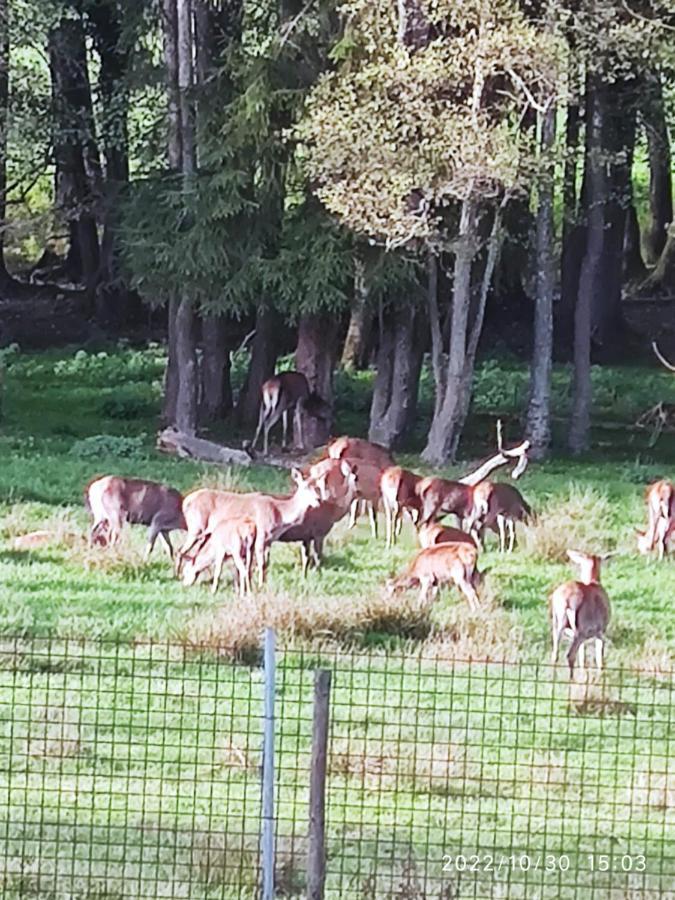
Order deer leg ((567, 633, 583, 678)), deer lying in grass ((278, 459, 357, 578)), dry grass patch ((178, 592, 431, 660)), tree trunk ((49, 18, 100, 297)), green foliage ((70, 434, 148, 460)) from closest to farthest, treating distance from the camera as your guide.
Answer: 1. deer leg ((567, 633, 583, 678))
2. dry grass patch ((178, 592, 431, 660))
3. deer lying in grass ((278, 459, 357, 578))
4. green foliage ((70, 434, 148, 460))
5. tree trunk ((49, 18, 100, 297))

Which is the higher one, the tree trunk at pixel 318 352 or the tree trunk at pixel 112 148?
the tree trunk at pixel 112 148

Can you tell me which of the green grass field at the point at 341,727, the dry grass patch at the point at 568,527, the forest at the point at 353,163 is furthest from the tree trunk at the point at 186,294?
the green grass field at the point at 341,727

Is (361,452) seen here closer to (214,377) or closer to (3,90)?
(214,377)

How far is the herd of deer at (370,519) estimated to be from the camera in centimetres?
1560

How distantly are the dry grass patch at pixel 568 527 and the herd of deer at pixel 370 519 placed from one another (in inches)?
12.6

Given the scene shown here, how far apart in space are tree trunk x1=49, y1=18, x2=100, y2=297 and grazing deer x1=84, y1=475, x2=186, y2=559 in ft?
47.0

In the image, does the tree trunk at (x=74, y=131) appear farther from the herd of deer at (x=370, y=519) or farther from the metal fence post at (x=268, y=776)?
the metal fence post at (x=268, y=776)

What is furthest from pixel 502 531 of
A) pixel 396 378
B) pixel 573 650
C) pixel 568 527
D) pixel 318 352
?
pixel 318 352

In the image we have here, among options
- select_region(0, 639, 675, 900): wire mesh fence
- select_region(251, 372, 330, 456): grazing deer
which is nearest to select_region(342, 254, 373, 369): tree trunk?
select_region(251, 372, 330, 456): grazing deer

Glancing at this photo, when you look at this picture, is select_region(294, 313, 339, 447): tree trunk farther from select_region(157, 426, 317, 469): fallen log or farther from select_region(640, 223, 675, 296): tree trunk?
select_region(640, 223, 675, 296): tree trunk

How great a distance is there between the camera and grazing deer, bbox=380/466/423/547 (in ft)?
66.8

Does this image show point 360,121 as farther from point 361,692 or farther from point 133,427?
point 361,692

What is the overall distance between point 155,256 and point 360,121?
4.94 m

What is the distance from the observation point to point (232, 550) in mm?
16828
